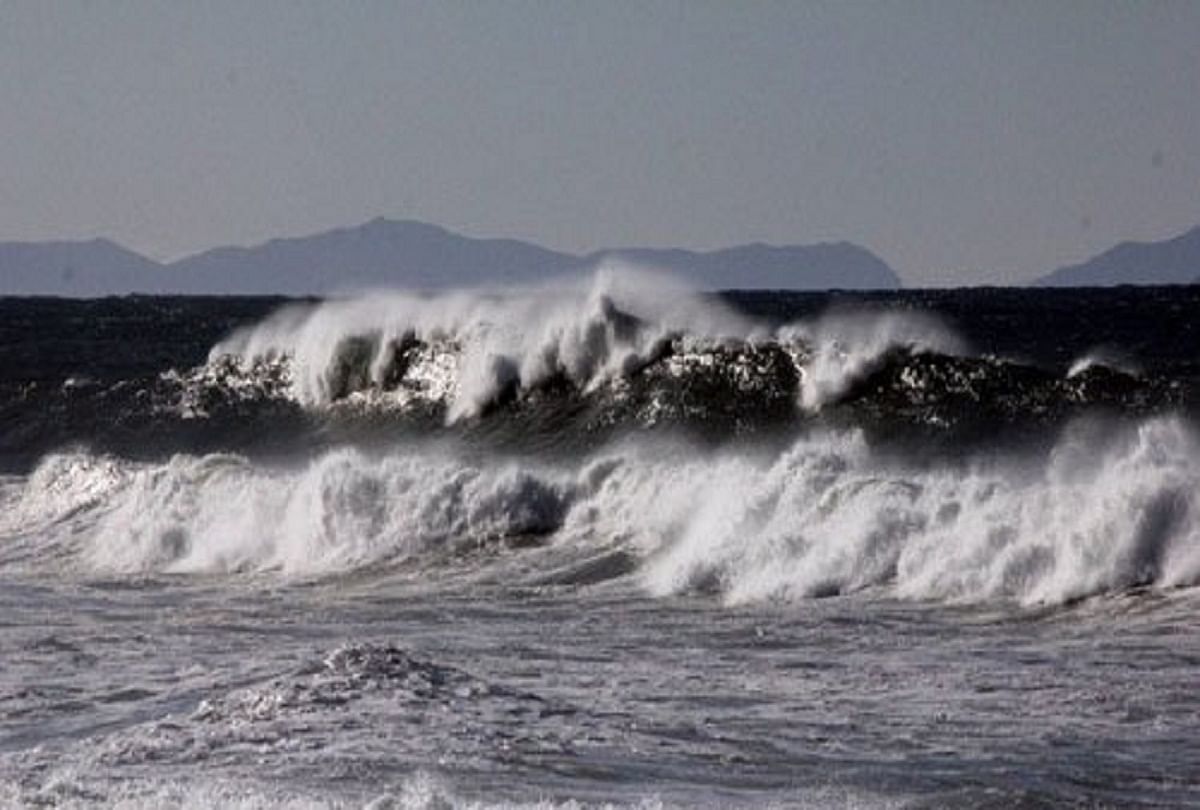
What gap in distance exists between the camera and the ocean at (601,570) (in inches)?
449

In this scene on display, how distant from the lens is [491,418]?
30734mm

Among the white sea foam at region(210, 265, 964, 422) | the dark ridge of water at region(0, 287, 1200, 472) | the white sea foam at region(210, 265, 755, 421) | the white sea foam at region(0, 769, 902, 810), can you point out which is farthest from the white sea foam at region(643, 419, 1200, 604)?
the white sea foam at region(210, 265, 755, 421)

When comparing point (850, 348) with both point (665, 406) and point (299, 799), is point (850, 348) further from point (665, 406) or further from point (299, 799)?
point (299, 799)

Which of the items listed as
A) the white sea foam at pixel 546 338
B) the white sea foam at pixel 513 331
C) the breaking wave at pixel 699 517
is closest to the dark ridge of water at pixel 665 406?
Result: the white sea foam at pixel 546 338

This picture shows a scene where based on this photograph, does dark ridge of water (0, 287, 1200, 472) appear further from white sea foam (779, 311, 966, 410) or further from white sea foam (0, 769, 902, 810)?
white sea foam (0, 769, 902, 810)

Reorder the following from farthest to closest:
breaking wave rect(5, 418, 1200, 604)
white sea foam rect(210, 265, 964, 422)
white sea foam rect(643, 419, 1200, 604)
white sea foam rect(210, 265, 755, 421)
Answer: white sea foam rect(210, 265, 755, 421) → white sea foam rect(210, 265, 964, 422) → breaking wave rect(5, 418, 1200, 604) → white sea foam rect(643, 419, 1200, 604)

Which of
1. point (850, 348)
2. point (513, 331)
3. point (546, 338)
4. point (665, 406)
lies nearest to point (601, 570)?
point (665, 406)

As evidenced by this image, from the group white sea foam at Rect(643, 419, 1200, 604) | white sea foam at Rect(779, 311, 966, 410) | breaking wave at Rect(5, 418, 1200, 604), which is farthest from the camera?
white sea foam at Rect(779, 311, 966, 410)

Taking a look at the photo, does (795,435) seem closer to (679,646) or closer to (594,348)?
(594,348)

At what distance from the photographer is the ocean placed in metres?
11.4

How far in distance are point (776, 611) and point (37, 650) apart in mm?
5376

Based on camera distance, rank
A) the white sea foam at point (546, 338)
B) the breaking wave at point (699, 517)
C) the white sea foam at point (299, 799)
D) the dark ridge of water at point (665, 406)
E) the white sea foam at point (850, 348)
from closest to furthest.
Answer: the white sea foam at point (299, 799) < the breaking wave at point (699, 517) < the dark ridge of water at point (665, 406) < the white sea foam at point (850, 348) < the white sea foam at point (546, 338)

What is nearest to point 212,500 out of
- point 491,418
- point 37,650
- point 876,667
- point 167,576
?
point 167,576

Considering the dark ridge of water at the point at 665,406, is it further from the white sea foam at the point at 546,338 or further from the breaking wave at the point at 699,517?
the breaking wave at the point at 699,517
